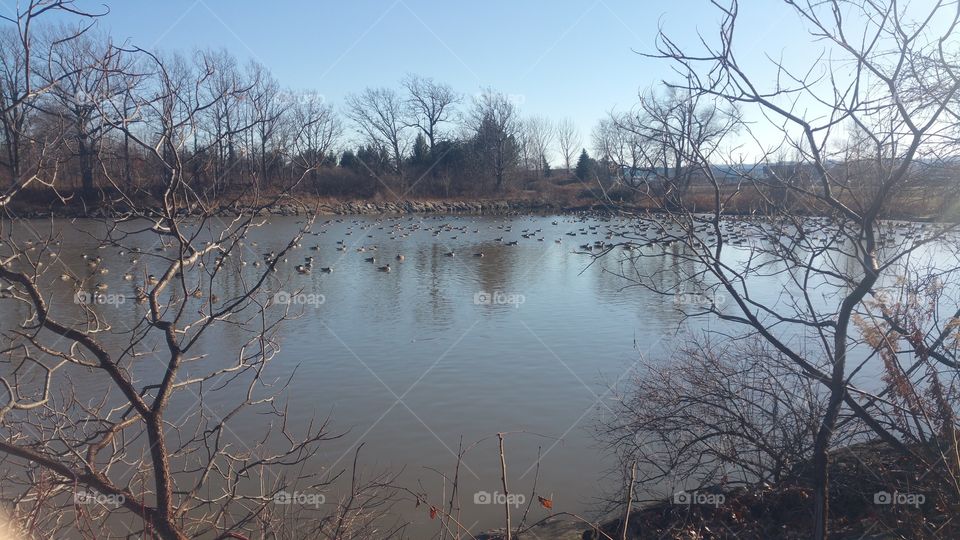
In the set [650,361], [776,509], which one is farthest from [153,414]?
[650,361]

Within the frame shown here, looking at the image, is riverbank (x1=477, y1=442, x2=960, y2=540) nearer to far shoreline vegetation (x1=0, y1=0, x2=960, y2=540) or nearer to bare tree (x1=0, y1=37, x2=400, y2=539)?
far shoreline vegetation (x1=0, y1=0, x2=960, y2=540)

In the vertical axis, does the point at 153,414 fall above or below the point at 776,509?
above

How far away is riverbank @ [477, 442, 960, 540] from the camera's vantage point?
4.57 m

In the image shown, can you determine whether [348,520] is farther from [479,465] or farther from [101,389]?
[101,389]

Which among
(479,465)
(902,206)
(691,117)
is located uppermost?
(691,117)

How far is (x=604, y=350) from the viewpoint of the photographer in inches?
418

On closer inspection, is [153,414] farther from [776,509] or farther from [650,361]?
[650,361]

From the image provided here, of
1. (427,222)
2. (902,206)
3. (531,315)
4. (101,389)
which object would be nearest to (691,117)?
(902,206)

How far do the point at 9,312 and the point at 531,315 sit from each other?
9.46 m

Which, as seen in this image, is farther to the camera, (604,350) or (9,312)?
(9,312)

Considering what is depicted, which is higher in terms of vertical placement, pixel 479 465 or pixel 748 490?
pixel 748 490

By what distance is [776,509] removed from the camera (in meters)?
5.14

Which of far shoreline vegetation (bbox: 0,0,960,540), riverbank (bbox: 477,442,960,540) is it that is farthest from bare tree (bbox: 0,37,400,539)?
riverbank (bbox: 477,442,960,540)

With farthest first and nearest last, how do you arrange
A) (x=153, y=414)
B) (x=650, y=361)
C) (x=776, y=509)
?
(x=650, y=361) < (x=776, y=509) < (x=153, y=414)
